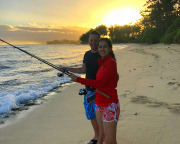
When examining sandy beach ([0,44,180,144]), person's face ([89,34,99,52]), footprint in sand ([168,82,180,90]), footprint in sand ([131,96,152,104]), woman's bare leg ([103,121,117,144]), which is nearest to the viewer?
woman's bare leg ([103,121,117,144])

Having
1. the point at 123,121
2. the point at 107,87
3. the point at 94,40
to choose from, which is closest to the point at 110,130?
the point at 107,87

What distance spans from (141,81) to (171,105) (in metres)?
2.80

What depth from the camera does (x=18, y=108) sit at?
6.07 meters

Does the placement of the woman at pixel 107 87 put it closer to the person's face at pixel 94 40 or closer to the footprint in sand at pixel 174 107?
the person's face at pixel 94 40

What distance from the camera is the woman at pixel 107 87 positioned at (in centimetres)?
250

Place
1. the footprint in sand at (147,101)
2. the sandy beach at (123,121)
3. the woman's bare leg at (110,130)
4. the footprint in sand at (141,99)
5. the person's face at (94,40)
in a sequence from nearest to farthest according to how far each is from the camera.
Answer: the woman's bare leg at (110,130) < the person's face at (94,40) < the sandy beach at (123,121) < the footprint in sand at (147,101) < the footprint in sand at (141,99)

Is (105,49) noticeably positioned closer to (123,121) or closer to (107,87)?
(107,87)

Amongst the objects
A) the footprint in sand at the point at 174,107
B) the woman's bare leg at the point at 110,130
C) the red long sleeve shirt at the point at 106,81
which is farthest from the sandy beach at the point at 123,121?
the red long sleeve shirt at the point at 106,81

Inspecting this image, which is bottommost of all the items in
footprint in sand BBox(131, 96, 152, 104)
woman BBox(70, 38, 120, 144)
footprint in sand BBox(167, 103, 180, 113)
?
footprint in sand BBox(131, 96, 152, 104)

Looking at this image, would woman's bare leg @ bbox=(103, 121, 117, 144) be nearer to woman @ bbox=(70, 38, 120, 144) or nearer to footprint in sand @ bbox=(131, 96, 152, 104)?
woman @ bbox=(70, 38, 120, 144)

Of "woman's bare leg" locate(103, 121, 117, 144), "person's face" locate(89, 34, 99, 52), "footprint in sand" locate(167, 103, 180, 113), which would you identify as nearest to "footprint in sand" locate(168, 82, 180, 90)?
"footprint in sand" locate(167, 103, 180, 113)

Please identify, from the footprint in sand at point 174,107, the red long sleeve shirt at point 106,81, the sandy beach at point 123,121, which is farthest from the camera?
the footprint in sand at point 174,107

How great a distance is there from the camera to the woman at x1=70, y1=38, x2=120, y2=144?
2.50m

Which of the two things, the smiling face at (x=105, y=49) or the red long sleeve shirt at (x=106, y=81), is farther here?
the smiling face at (x=105, y=49)
